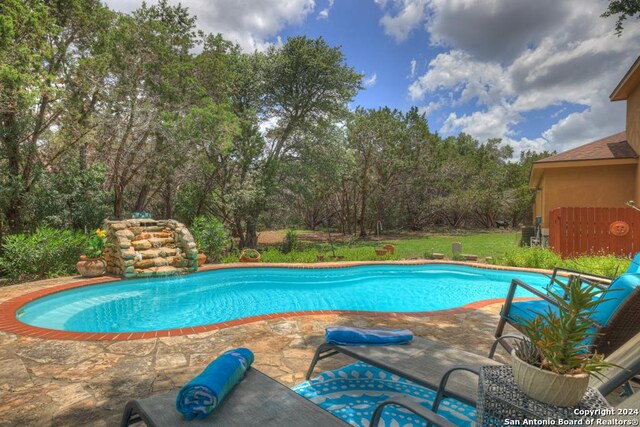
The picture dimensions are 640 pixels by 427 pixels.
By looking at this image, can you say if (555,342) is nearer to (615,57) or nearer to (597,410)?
(597,410)

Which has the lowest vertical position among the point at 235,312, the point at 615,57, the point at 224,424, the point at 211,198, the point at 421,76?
the point at 235,312

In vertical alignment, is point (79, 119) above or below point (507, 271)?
above

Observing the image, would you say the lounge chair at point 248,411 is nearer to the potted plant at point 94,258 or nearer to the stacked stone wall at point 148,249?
the stacked stone wall at point 148,249

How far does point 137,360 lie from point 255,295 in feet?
15.7

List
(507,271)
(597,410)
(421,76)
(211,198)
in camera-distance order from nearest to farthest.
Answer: (597,410) < (507,271) < (211,198) < (421,76)

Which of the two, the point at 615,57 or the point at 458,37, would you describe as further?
the point at 615,57

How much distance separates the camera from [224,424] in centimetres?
188

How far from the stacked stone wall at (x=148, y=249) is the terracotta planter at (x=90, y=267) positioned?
35 cm

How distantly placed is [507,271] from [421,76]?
12700 millimetres

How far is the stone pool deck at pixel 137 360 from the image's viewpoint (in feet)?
9.37

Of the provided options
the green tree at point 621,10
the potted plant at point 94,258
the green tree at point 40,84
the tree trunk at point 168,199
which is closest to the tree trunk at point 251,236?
the tree trunk at point 168,199

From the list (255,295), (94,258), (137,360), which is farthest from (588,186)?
(94,258)

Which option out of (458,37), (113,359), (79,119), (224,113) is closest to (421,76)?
(458,37)

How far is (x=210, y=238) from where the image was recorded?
1161 cm
